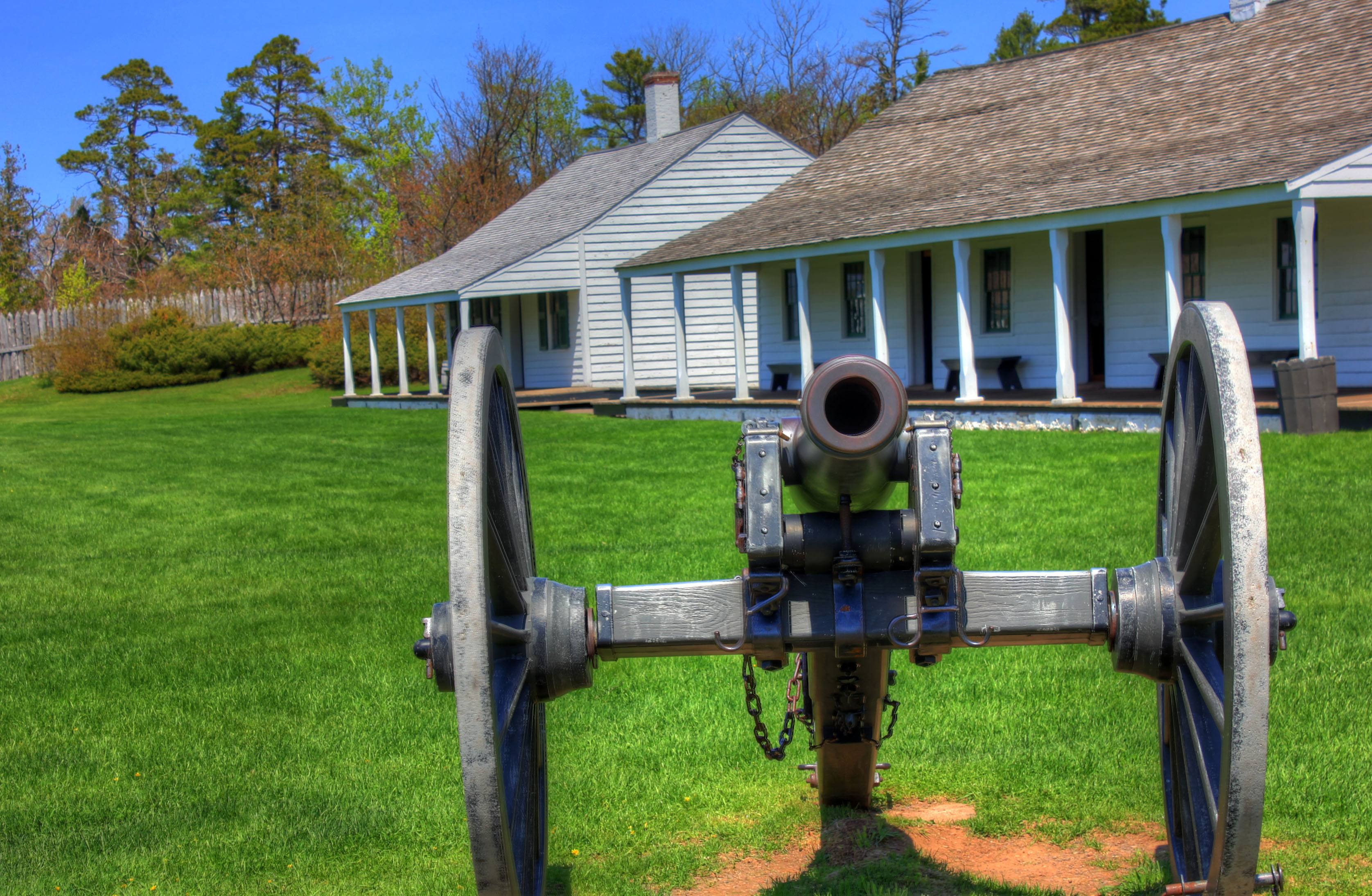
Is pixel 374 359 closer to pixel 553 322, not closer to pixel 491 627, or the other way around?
pixel 553 322

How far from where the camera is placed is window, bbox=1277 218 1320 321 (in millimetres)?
17031

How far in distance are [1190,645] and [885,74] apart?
168 feet

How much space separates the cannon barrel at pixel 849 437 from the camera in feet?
8.15

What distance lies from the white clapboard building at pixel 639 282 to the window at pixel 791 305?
259cm

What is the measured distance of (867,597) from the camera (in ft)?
9.45

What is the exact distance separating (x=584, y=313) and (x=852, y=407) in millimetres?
26905

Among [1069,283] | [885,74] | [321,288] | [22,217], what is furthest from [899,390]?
[22,217]

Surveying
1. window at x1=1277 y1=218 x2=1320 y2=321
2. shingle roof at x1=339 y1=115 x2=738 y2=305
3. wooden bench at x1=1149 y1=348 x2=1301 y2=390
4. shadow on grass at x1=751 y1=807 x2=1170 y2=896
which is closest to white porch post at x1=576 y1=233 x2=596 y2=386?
shingle roof at x1=339 y1=115 x2=738 y2=305

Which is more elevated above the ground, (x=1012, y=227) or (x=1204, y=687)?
(x=1012, y=227)

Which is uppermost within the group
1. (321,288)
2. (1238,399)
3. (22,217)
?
(22,217)

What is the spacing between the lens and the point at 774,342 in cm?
2634

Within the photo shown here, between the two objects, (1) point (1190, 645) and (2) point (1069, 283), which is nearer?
(1) point (1190, 645)

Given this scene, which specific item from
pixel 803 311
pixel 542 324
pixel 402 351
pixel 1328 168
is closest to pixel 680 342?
pixel 803 311

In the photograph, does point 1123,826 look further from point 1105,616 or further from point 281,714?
point 281,714
